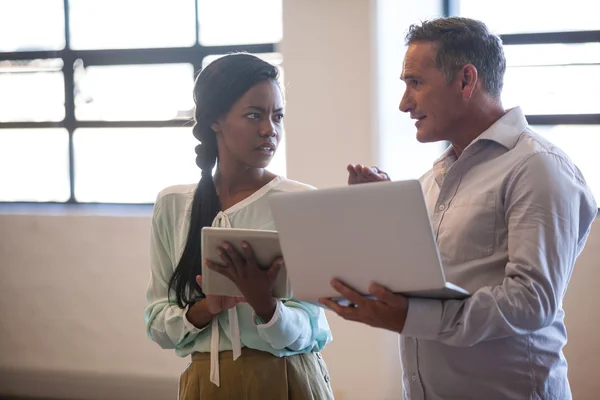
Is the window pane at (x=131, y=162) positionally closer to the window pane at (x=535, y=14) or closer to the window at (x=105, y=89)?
the window at (x=105, y=89)

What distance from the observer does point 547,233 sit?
5.04ft

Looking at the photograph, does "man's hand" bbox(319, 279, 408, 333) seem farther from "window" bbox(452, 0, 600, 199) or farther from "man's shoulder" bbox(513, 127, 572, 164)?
"window" bbox(452, 0, 600, 199)

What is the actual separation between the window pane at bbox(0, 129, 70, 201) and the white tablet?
9.45 feet

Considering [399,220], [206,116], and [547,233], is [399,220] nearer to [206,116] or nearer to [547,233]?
[547,233]

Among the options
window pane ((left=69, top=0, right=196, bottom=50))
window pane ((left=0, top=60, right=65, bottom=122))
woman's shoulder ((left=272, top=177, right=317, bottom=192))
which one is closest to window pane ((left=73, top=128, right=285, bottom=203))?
window pane ((left=0, top=60, right=65, bottom=122))

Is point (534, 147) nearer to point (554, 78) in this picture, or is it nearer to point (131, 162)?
point (554, 78)

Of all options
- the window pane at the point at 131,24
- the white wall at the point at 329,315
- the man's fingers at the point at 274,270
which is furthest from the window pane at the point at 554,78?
the man's fingers at the point at 274,270

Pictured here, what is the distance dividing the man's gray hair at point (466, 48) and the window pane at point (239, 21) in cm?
240

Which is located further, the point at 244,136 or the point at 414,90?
the point at 244,136

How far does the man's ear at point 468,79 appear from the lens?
5.82 feet

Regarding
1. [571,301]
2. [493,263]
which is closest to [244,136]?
[493,263]

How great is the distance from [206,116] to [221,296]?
1.69 feet

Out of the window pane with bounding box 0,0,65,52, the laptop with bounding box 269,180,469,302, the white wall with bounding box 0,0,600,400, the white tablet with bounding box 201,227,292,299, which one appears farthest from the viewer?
the window pane with bounding box 0,0,65,52

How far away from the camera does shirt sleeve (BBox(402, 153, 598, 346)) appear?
5.03 ft
